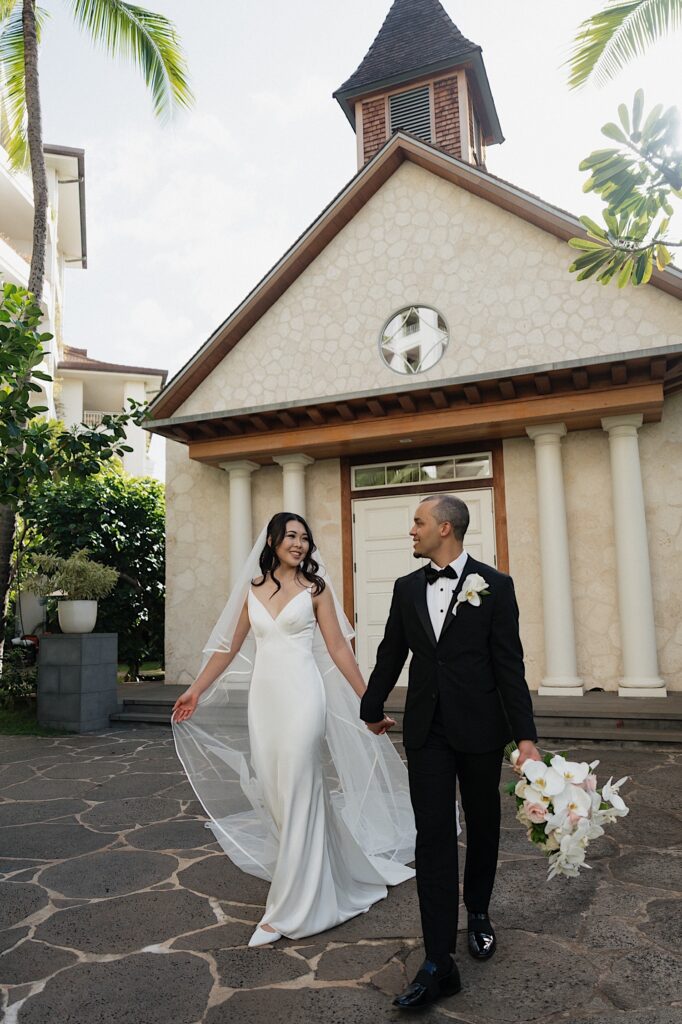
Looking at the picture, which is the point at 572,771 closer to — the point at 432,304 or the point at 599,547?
the point at 599,547

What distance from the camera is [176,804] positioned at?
610 centimetres

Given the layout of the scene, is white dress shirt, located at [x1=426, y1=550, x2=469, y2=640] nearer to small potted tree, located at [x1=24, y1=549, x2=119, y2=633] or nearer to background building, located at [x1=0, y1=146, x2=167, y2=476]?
small potted tree, located at [x1=24, y1=549, x2=119, y2=633]

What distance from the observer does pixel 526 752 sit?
9.75ft

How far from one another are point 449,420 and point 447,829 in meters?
7.64

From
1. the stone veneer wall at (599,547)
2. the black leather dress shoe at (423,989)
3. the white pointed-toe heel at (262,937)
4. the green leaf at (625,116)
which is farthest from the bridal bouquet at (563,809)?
the stone veneer wall at (599,547)

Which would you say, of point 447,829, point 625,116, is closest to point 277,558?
point 447,829

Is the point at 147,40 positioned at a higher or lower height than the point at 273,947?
higher

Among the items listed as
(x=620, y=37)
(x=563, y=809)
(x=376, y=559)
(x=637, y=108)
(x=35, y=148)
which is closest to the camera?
(x=563, y=809)

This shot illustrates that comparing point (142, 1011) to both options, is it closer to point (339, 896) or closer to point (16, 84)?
point (339, 896)

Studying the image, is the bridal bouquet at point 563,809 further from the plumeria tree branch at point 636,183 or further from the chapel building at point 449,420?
the chapel building at point 449,420

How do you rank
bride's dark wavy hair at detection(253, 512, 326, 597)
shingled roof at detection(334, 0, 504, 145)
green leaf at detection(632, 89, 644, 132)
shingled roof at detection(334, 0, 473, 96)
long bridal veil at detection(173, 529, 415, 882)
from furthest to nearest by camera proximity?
1. shingled roof at detection(334, 0, 473, 96)
2. shingled roof at detection(334, 0, 504, 145)
3. long bridal veil at detection(173, 529, 415, 882)
4. bride's dark wavy hair at detection(253, 512, 326, 597)
5. green leaf at detection(632, 89, 644, 132)

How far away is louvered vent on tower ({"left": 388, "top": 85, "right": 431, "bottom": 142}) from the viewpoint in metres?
15.0

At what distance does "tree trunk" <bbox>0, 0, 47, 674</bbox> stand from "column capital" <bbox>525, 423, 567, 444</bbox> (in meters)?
7.26

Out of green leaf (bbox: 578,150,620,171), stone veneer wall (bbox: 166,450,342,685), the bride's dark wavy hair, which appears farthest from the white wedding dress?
stone veneer wall (bbox: 166,450,342,685)
